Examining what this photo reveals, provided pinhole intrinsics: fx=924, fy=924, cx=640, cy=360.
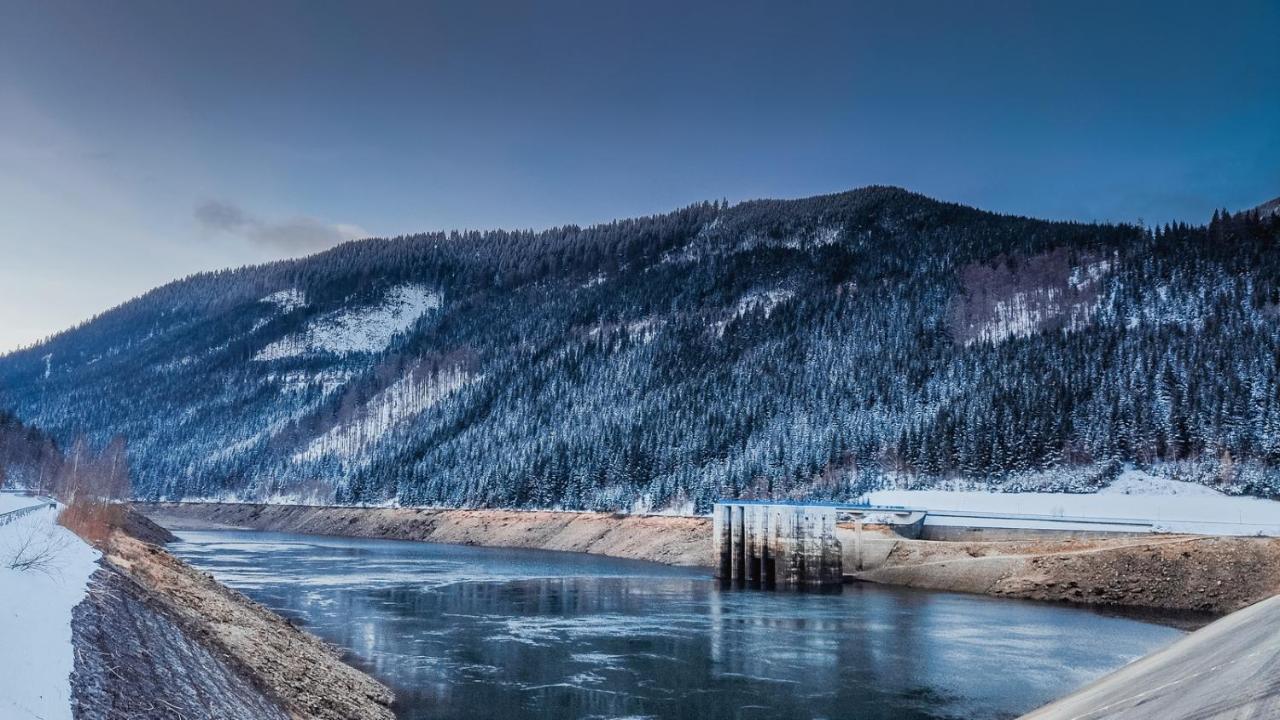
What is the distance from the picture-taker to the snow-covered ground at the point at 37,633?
9.98 meters

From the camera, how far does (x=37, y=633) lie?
12.3 metres

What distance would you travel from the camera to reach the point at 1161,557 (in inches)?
2191

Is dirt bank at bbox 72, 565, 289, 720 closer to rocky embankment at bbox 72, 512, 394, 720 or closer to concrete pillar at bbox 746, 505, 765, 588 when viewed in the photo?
rocky embankment at bbox 72, 512, 394, 720

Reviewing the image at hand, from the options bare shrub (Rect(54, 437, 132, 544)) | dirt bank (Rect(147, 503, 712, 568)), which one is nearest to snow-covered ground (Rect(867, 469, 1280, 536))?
dirt bank (Rect(147, 503, 712, 568))

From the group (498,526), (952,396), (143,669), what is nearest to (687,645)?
(143,669)

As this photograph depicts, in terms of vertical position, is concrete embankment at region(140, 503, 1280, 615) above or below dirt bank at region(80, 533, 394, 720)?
below

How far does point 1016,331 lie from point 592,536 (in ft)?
301

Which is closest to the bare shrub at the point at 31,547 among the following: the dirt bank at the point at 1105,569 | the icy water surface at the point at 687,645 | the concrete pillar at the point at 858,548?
the icy water surface at the point at 687,645

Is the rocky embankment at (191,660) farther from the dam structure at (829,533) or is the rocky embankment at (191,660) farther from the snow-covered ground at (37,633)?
the dam structure at (829,533)

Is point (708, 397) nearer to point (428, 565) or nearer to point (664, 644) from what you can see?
point (428, 565)

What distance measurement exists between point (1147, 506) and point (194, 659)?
71187mm

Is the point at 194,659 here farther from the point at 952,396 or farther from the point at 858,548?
the point at 952,396

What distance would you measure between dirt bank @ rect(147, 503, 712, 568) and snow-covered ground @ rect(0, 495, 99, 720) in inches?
2872

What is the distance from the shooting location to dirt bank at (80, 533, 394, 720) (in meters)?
13.1
